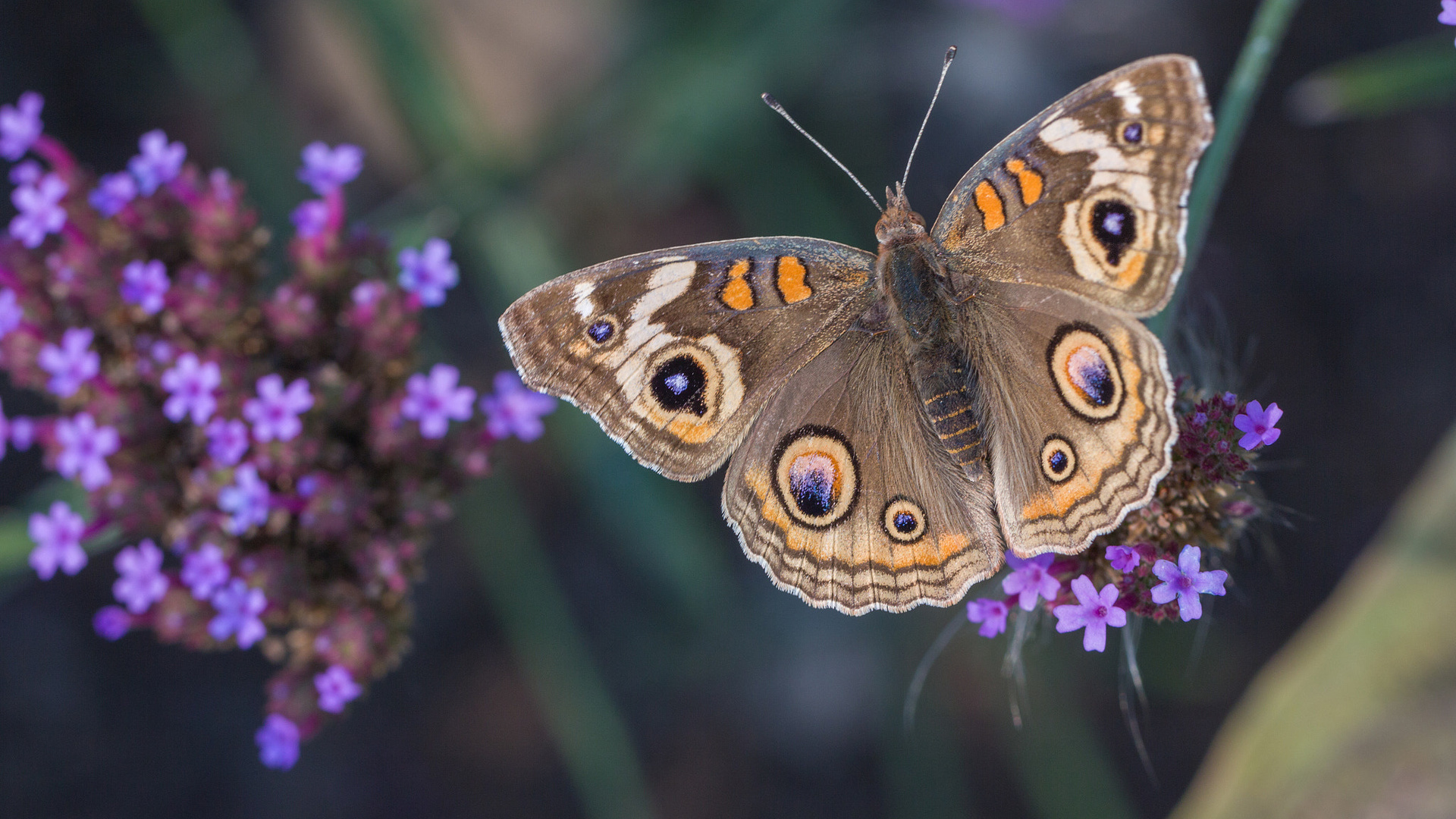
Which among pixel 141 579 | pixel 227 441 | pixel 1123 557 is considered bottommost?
pixel 1123 557

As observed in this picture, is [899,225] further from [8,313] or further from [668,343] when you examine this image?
[8,313]

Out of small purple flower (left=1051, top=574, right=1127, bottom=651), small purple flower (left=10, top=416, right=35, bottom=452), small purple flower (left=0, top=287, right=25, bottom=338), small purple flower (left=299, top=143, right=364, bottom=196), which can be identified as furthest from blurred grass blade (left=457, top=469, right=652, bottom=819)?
small purple flower (left=1051, top=574, right=1127, bottom=651)

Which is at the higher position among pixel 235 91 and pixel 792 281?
pixel 235 91

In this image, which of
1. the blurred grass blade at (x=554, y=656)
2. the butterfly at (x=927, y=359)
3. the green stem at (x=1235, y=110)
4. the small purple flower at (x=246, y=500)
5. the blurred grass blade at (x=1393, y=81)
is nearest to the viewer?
the butterfly at (x=927, y=359)

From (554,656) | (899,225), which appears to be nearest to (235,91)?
(554,656)

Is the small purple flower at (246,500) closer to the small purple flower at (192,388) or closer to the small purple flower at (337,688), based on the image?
the small purple flower at (192,388)

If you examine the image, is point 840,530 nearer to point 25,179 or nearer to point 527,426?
point 527,426

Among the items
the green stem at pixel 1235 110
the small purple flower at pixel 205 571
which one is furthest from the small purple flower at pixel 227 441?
the green stem at pixel 1235 110
